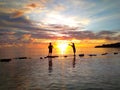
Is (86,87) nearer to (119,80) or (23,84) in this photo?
(119,80)

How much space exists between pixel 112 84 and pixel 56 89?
6.26m

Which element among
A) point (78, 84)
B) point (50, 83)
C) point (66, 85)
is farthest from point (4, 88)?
point (78, 84)

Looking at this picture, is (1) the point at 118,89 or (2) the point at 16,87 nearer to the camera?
(1) the point at 118,89

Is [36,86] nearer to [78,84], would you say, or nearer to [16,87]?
[16,87]

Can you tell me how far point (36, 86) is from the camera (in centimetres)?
2042

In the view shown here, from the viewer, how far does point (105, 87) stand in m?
19.6

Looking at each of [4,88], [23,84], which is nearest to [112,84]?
[23,84]

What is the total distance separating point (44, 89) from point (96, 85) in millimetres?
5551

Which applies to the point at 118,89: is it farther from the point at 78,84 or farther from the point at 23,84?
the point at 23,84

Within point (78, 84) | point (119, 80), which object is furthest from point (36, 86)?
point (119, 80)

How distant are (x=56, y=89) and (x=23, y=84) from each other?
4310mm

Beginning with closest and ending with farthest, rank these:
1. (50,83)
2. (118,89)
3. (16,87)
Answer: (118,89) → (16,87) → (50,83)

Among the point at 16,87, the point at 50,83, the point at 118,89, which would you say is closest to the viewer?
the point at 118,89

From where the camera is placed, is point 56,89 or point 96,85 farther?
point 96,85
